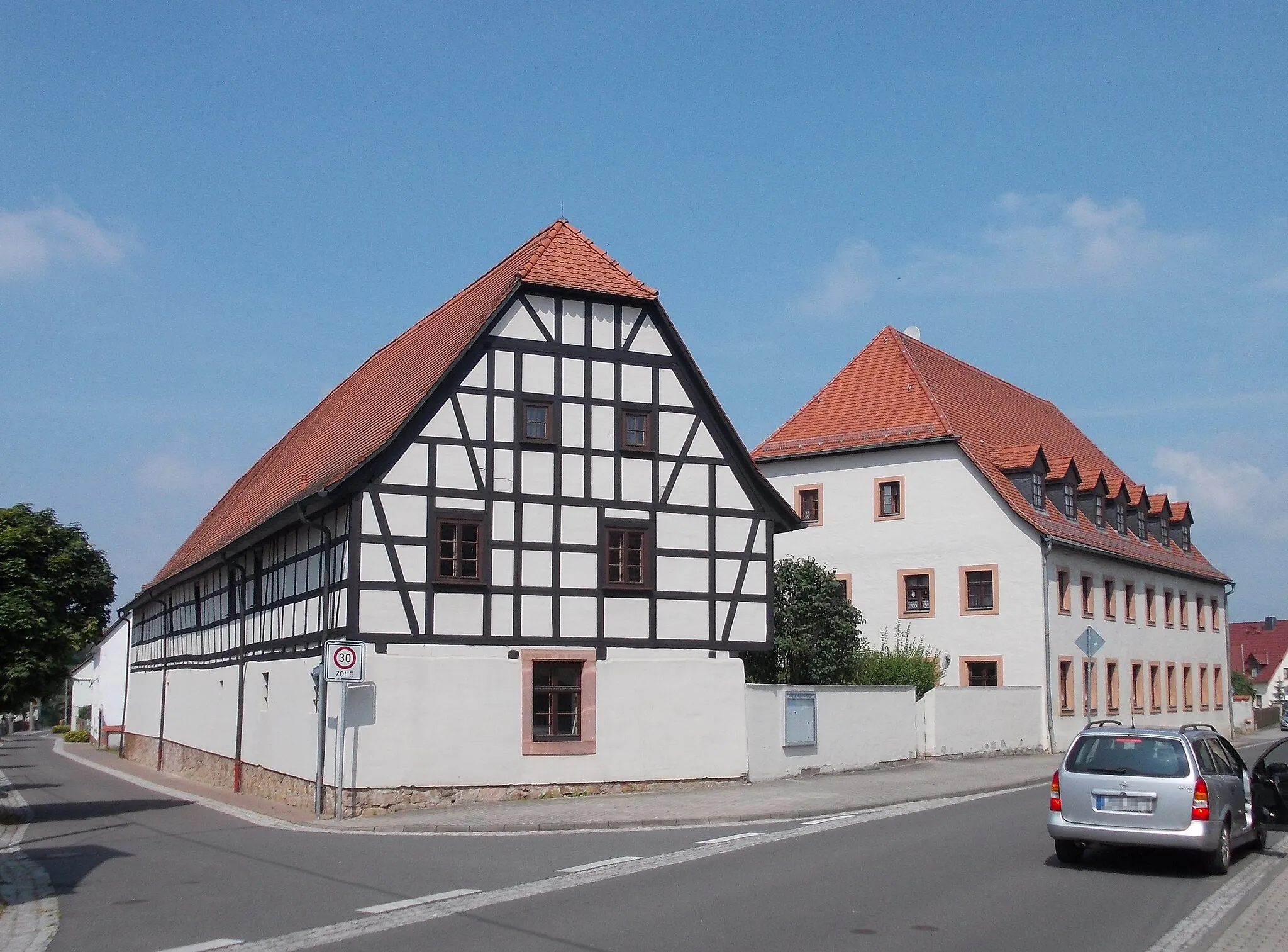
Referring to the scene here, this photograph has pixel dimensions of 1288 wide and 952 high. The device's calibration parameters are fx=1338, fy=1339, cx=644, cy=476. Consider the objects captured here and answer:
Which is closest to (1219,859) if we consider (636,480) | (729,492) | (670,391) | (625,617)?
(625,617)

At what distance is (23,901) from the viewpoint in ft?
40.0

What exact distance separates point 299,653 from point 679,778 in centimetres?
686

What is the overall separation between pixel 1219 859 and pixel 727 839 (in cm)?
558

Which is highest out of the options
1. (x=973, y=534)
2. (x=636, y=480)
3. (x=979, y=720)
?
(x=973, y=534)

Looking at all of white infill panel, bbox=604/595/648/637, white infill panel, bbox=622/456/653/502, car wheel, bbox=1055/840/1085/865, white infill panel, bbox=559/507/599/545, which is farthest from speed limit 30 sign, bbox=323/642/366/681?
car wheel, bbox=1055/840/1085/865

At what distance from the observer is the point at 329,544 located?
21.9 m

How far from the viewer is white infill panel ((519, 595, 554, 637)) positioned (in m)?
22.2

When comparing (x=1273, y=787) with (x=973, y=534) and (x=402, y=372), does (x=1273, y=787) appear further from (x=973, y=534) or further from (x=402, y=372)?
(x=973, y=534)

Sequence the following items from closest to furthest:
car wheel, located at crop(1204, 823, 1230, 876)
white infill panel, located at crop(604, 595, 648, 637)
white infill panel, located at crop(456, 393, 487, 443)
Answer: car wheel, located at crop(1204, 823, 1230, 876)
white infill panel, located at crop(456, 393, 487, 443)
white infill panel, located at crop(604, 595, 648, 637)

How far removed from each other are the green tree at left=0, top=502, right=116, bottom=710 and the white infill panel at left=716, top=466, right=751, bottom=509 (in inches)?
413

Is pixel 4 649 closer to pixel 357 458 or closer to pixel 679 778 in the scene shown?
pixel 357 458

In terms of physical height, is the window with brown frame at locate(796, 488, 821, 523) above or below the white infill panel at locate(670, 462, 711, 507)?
above

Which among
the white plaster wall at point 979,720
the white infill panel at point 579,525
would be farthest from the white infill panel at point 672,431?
the white plaster wall at point 979,720

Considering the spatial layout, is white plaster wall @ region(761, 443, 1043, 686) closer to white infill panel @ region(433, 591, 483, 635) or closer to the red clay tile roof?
the red clay tile roof
